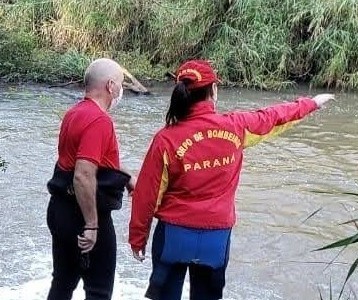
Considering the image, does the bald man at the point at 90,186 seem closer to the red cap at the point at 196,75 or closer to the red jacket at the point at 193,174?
the red jacket at the point at 193,174

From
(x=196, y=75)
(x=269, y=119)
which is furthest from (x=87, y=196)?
(x=269, y=119)

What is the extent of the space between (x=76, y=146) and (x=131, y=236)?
476 mm

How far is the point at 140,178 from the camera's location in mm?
3652

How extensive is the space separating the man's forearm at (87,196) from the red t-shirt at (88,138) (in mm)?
85

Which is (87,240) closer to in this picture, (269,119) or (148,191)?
(148,191)

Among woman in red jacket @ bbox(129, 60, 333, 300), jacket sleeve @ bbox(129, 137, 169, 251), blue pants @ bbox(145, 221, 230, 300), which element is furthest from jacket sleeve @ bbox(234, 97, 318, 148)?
blue pants @ bbox(145, 221, 230, 300)

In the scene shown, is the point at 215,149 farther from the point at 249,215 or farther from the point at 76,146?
the point at 249,215

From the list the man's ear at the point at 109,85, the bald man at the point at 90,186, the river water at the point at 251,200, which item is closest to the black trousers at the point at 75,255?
the bald man at the point at 90,186

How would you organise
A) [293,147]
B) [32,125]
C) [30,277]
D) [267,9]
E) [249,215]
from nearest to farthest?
[30,277], [249,215], [293,147], [32,125], [267,9]

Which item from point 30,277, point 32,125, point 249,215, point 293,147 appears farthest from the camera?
point 32,125

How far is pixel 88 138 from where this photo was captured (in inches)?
142

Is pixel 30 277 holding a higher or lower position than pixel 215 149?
lower

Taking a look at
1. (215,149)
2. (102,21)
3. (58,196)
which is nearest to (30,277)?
(58,196)

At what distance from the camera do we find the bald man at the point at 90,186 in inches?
143
